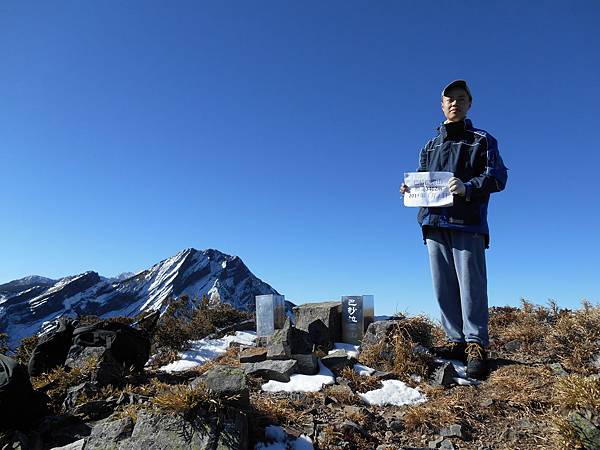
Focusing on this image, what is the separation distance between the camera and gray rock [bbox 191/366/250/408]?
320cm

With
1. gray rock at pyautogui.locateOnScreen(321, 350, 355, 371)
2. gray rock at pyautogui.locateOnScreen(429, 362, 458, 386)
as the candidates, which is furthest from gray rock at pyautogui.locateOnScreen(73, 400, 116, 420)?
gray rock at pyautogui.locateOnScreen(429, 362, 458, 386)

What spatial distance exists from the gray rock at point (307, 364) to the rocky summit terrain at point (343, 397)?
1 cm

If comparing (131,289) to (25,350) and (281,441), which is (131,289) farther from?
(281,441)

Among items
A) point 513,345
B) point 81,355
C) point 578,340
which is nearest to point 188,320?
→ point 81,355

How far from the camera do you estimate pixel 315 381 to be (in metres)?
4.88

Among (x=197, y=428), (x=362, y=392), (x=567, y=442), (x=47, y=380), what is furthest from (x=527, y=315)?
(x=47, y=380)

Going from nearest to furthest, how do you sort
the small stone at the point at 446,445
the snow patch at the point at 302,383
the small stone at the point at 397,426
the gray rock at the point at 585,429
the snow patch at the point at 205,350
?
the gray rock at the point at 585,429, the small stone at the point at 446,445, the small stone at the point at 397,426, the snow patch at the point at 302,383, the snow patch at the point at 205,350

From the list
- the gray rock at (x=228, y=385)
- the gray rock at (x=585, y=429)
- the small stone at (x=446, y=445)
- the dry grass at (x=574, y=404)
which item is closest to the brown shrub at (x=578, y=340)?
the dry grass at (x=574, y=404)

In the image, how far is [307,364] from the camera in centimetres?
519

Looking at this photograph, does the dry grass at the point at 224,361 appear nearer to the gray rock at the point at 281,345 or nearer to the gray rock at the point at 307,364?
the gray rock at the point at 281,345

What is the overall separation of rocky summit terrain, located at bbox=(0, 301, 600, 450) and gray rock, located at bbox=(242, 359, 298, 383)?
2cm

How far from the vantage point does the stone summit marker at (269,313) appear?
7754 mm

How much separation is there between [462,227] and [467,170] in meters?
0.90

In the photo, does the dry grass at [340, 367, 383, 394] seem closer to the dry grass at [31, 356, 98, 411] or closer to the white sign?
the white sign
